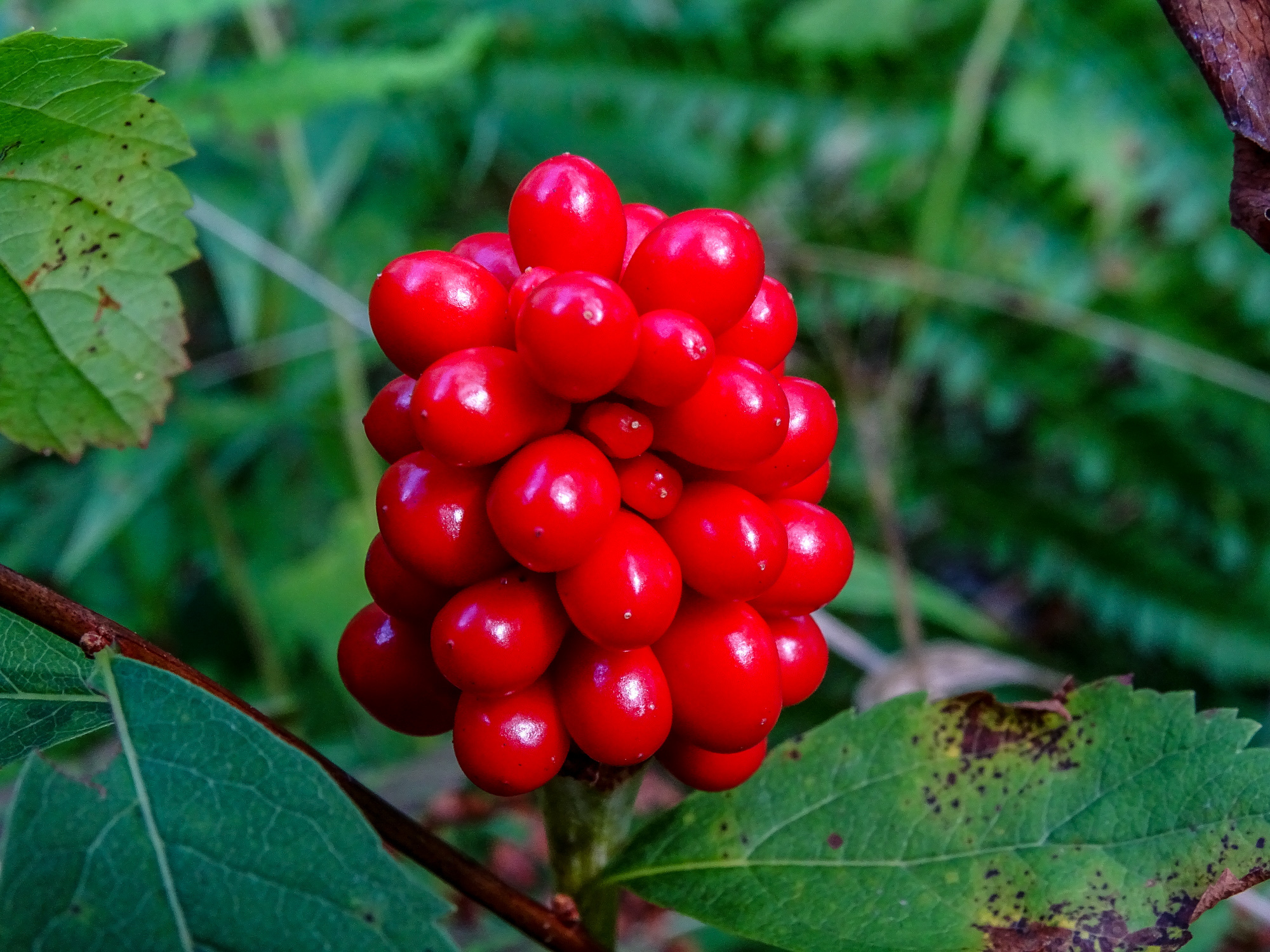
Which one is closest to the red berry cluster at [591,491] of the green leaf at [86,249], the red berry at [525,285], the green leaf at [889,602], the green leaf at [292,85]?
the red berry at [525,285]

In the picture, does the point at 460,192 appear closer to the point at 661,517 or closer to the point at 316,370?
the point at 316,370

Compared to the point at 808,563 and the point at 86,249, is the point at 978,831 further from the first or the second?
the point at 86,249

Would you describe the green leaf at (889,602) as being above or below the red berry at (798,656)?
below

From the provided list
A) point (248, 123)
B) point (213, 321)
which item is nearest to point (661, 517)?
point (248, 123)

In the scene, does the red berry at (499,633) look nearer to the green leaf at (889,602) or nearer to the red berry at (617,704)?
the red berry at (617,704)

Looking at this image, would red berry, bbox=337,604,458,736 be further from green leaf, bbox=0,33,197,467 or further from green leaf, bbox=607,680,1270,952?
green leaf, bbox=0,33,197,467

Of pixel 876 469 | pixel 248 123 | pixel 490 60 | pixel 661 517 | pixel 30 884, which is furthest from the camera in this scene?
pixel 490 60

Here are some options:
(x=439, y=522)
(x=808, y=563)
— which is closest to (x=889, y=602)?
(x=808, y=563)

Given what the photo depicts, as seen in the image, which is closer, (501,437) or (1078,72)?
(501,437)
